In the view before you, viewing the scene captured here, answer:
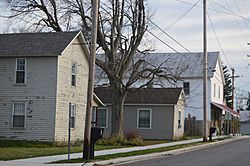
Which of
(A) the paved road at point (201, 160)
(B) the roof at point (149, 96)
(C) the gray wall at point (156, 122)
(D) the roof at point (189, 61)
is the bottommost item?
(A) the paved road at point (201, 160)

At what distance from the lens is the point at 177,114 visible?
47.1 metres

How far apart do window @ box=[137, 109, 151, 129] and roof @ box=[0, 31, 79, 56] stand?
14.6 m

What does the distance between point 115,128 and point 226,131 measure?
3392 centimetres

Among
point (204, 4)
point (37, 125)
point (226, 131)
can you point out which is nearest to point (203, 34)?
point (204, 4)

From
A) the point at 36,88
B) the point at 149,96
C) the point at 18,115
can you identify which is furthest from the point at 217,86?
the point at 18,115

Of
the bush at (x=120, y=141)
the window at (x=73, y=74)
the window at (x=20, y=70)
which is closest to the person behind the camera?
the window at (x=20, y=70)

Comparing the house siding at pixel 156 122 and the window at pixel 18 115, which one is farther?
the house siding at pixel 156 122

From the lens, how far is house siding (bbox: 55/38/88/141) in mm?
31844

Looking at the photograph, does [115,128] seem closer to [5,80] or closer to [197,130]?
[5,80]

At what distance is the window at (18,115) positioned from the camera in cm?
3161

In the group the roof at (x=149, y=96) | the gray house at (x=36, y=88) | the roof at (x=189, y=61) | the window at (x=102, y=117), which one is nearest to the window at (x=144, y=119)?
the roof at (x=149, y=96)

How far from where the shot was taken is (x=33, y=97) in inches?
1249

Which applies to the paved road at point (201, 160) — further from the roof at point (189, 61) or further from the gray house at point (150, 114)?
the roof at point (189, 61)

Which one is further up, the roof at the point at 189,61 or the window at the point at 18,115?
the roof at the point at 189,61
